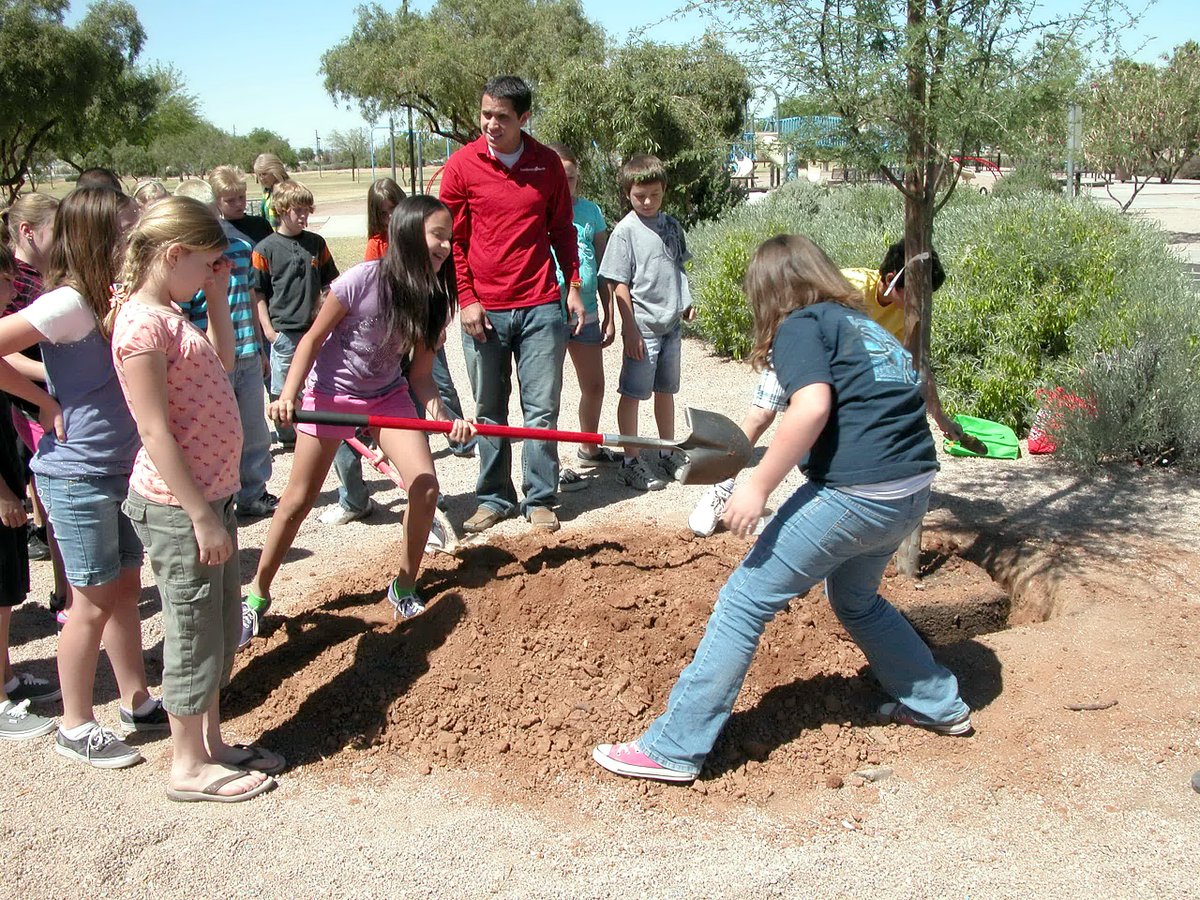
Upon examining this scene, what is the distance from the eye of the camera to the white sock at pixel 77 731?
3.34m

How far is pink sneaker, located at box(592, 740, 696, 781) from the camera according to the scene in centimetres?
318

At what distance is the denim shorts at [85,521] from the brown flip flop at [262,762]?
27.7 inches

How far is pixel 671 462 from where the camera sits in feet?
20.3

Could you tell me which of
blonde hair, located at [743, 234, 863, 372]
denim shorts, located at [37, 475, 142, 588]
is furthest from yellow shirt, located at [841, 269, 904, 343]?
denim shorts, located at [37, 475, 142, 588]

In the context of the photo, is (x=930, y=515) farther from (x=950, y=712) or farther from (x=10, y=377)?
(x=10, y=377)

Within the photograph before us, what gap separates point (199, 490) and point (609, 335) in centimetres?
400

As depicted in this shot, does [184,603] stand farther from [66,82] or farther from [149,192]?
[66,82]

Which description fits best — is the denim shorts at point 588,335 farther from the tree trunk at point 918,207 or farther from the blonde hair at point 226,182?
the blonde hair at point 226,182

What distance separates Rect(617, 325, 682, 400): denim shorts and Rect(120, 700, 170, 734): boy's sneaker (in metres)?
3.28

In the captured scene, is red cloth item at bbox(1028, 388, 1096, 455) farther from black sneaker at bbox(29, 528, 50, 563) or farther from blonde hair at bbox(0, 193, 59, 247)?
black sneaker at bbox(29, 528, 50, 563)

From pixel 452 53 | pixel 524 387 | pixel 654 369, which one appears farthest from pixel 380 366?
pixel 452 53

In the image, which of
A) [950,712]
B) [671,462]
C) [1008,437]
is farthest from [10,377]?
[1008,437]

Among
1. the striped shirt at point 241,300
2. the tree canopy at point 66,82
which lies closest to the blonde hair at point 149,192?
the striped shirt at point 241,300

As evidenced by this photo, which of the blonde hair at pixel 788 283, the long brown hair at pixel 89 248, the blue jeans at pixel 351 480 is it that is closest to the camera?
the blonde hair at pixel 788 283
